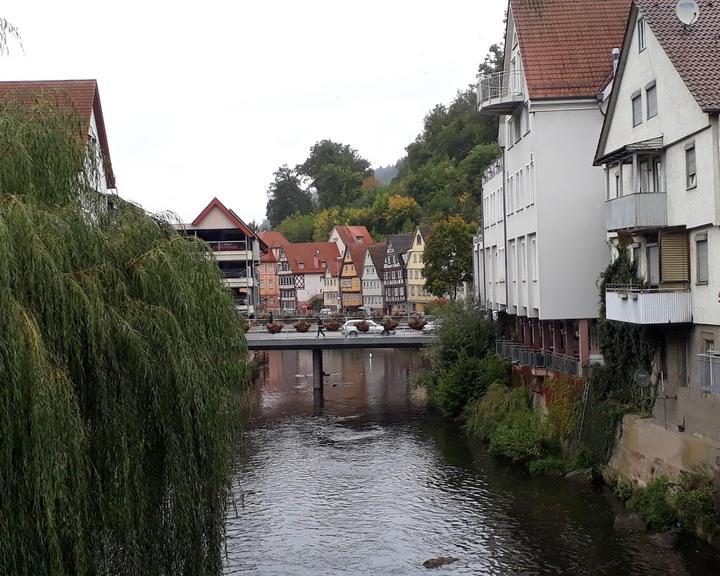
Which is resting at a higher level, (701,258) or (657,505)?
(701,258)

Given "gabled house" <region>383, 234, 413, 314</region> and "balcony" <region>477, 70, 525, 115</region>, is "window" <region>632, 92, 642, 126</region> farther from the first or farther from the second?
"gabled house" <region>383, 234, 413, 314</region>

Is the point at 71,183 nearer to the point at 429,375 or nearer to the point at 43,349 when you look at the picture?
the point at 43,349

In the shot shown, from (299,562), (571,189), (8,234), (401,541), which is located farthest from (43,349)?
(571,189)

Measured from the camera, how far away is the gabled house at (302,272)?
134 metres

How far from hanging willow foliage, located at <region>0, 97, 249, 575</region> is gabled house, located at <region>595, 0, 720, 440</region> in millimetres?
12329

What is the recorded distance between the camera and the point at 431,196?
384 feet

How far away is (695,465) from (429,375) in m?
24.0

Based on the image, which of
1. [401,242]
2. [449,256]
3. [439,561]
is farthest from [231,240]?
[439,561]

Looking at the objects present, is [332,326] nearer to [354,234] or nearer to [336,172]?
[354,234]

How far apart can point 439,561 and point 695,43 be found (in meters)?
13.6

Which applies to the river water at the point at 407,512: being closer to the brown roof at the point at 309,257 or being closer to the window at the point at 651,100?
the window at the point at 651,100

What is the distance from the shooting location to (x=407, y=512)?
93.1 ft

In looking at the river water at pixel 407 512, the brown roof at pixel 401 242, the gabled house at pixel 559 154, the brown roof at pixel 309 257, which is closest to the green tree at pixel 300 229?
the brown roof at pixel 309 257

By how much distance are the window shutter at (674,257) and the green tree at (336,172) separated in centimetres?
12285
